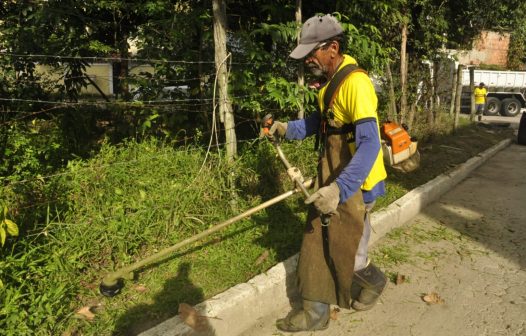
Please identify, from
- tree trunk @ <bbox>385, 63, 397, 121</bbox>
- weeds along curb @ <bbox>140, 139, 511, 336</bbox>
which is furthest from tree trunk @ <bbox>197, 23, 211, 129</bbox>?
tree trunk @ <bbox>385, 63, 397, 121</bbox>

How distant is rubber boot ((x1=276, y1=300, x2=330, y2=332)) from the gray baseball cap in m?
1.68

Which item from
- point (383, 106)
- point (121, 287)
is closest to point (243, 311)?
point (121, 287)

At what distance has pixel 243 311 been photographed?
2973 mm

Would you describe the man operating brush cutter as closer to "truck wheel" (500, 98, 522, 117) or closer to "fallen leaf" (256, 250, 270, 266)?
"fallen leaf" (256, 250, 270, 266)

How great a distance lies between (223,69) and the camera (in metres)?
3.94

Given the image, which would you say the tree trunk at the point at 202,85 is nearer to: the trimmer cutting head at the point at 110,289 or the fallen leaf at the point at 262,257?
the fallen leaf at the point at 262,257

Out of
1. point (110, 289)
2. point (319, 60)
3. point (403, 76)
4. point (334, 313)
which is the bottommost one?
A: point (334, 313)

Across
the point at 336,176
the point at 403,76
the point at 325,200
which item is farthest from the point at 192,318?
the point at 403,76

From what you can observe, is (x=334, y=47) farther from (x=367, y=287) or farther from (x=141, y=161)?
(x=141, y=161)

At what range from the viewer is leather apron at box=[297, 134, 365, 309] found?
9.09 ft

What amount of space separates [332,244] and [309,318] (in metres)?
0.55

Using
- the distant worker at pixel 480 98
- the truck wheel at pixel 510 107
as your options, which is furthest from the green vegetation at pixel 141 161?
the truck wheel at pixel 510 107

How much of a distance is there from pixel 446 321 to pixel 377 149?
1512 millimetres

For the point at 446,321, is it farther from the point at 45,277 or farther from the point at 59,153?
the point at 59,153
